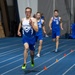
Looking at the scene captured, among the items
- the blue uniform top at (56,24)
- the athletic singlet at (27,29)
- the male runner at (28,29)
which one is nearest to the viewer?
the male runner at (28,29)

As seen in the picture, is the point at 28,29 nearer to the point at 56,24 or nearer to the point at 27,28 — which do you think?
the point at 27,28

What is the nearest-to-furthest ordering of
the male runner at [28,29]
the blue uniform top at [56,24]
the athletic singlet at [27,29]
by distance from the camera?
the male runner at [28,29], the athletic singlet at [27,29], the blue uniform top at [56,24]

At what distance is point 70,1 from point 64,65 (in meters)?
15.8

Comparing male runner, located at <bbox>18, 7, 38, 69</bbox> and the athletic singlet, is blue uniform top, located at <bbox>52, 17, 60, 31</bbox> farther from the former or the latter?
the athletic singlet

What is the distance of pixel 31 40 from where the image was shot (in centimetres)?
938

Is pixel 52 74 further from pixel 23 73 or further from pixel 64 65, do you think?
pixel 64 65

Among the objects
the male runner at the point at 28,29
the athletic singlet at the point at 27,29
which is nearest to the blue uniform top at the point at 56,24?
the male runner at the point at 28,29

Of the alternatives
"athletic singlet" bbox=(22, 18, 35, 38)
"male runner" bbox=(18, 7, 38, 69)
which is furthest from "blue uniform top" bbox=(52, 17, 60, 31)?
"athletic singlet" bbox=(22, 18, 35, 38)

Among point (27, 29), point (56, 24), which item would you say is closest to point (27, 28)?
point (27, 29)

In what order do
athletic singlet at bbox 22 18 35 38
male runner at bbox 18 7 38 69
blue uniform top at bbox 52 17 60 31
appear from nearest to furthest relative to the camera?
male runner at bbox 18 7 38 69, athletic singlet at bbox 22 18 35 38, blue uniform top at bbox 52 17 60 31

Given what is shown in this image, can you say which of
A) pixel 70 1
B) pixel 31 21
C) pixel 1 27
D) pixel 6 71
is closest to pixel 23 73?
pixel 6 71

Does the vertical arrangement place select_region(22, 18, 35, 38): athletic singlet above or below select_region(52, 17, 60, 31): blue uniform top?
above

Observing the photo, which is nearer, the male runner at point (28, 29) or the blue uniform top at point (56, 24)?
the male runner at point (28, 29)

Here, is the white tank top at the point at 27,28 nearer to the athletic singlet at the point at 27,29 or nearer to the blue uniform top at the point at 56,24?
the athletic singlet at the point at 27,29
